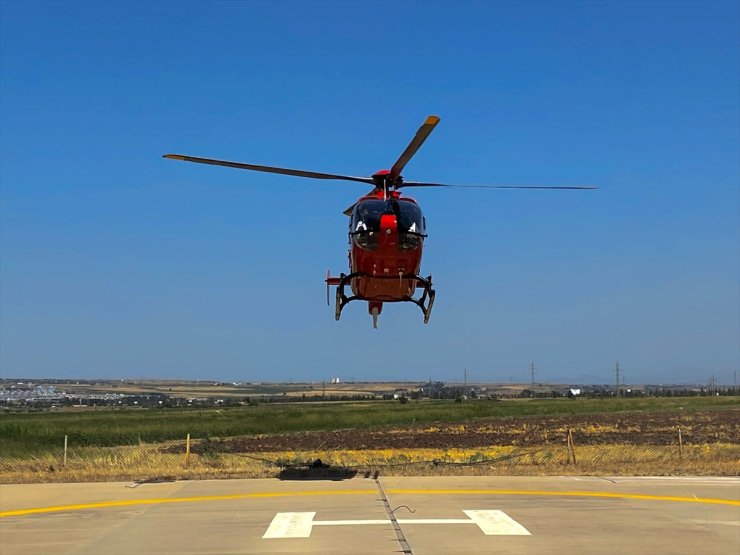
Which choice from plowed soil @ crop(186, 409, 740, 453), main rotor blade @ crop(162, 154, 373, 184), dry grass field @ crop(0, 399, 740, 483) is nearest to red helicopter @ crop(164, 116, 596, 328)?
main rotor blade @ crop(162, 154, 373, 184)

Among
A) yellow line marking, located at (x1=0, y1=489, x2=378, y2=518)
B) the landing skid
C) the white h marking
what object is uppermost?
the landing skid

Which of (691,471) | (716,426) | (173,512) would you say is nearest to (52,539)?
(173,512)

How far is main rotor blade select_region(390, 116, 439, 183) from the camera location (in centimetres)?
1302

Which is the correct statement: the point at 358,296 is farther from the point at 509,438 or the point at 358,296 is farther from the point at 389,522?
the point at 509,438

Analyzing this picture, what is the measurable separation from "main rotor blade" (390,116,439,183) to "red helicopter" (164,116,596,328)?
2cm

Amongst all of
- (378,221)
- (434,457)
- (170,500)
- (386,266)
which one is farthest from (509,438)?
(378,221)

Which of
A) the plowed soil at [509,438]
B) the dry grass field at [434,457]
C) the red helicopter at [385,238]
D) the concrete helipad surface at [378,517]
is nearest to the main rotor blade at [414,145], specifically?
the red helicopter at [385,238]

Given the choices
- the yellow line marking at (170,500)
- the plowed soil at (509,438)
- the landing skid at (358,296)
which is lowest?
the plowed soil at (509,438)

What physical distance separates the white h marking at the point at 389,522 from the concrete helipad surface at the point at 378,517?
0.02m

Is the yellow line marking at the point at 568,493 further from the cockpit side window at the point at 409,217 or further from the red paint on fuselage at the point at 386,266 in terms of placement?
the cockpit side window at the point at 409,217

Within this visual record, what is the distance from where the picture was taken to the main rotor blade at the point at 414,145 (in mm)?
13016

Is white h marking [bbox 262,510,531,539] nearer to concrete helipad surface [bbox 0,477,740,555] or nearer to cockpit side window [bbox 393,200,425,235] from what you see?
concrete helipad surface [bbox 0,477,740,555]

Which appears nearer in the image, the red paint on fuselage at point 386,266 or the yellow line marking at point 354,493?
the red paint on fuselage at point 386,266

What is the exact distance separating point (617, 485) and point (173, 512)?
11623 mm
